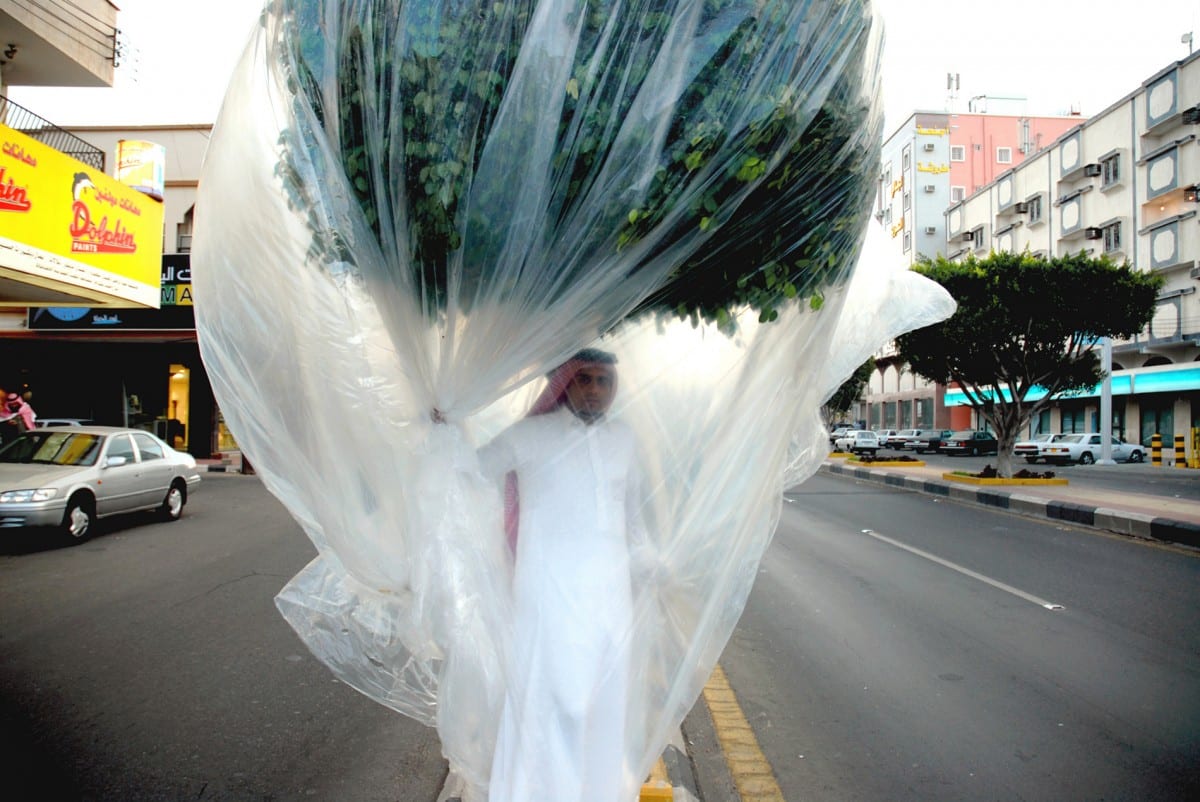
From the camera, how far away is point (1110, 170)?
106 ft

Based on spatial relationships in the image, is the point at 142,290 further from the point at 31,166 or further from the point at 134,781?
the point at 134,781

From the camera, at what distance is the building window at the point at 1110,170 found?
31688 millimetres

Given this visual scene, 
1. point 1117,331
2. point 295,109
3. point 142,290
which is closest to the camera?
point 295,109

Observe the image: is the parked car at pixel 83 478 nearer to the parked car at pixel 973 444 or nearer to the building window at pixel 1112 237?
the parked car at pixel 973 444

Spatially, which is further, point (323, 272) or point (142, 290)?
point (142, 290)

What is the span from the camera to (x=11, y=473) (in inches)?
354

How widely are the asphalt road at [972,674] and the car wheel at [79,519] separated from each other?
7.45 meters

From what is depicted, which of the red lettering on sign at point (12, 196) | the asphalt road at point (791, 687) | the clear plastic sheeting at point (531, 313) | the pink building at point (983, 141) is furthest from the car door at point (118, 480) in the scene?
the pink building at point (983, 141)

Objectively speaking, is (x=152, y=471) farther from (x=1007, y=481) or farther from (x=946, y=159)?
(x=946, y=159)

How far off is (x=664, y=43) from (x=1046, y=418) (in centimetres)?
4364

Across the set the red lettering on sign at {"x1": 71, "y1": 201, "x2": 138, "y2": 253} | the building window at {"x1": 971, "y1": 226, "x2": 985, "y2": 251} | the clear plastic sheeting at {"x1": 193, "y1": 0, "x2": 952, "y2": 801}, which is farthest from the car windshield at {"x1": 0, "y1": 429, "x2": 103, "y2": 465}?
the building window at {"x1": 971, "y1": 226, "x2": 985, "y2": 251}

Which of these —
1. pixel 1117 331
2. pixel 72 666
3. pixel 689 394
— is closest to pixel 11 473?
pixel 72 666

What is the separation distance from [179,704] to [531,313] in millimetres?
3319

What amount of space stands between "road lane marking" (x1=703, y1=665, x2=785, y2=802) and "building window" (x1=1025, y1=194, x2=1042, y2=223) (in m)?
39.4
